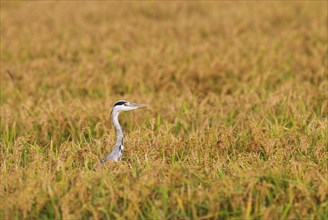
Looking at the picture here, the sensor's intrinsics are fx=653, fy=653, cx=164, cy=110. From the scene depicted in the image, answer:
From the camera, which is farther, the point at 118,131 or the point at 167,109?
the point at 167,109

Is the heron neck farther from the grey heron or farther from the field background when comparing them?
the field background

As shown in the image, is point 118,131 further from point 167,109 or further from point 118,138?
point 167,109

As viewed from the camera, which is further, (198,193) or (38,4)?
(38,4)

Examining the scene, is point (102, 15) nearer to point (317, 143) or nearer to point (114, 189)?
point (317, 143)

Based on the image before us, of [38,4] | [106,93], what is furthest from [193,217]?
[38,4]

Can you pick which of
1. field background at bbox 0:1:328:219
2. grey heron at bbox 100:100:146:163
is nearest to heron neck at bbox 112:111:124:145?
grey heron at bbox 100:100:146:163

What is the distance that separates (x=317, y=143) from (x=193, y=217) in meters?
1.68

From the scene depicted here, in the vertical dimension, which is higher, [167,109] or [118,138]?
[118,138]

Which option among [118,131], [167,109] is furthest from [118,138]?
[167,109]

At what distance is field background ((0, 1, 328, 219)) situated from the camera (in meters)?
3.86

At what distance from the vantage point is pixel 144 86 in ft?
28.1

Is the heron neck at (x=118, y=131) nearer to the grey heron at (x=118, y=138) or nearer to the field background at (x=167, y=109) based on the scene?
the grey heron at (x=118, y=138)

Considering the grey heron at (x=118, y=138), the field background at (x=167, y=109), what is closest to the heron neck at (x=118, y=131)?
the grey heron at (x=118, y=138)

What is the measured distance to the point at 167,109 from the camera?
7.05 m
